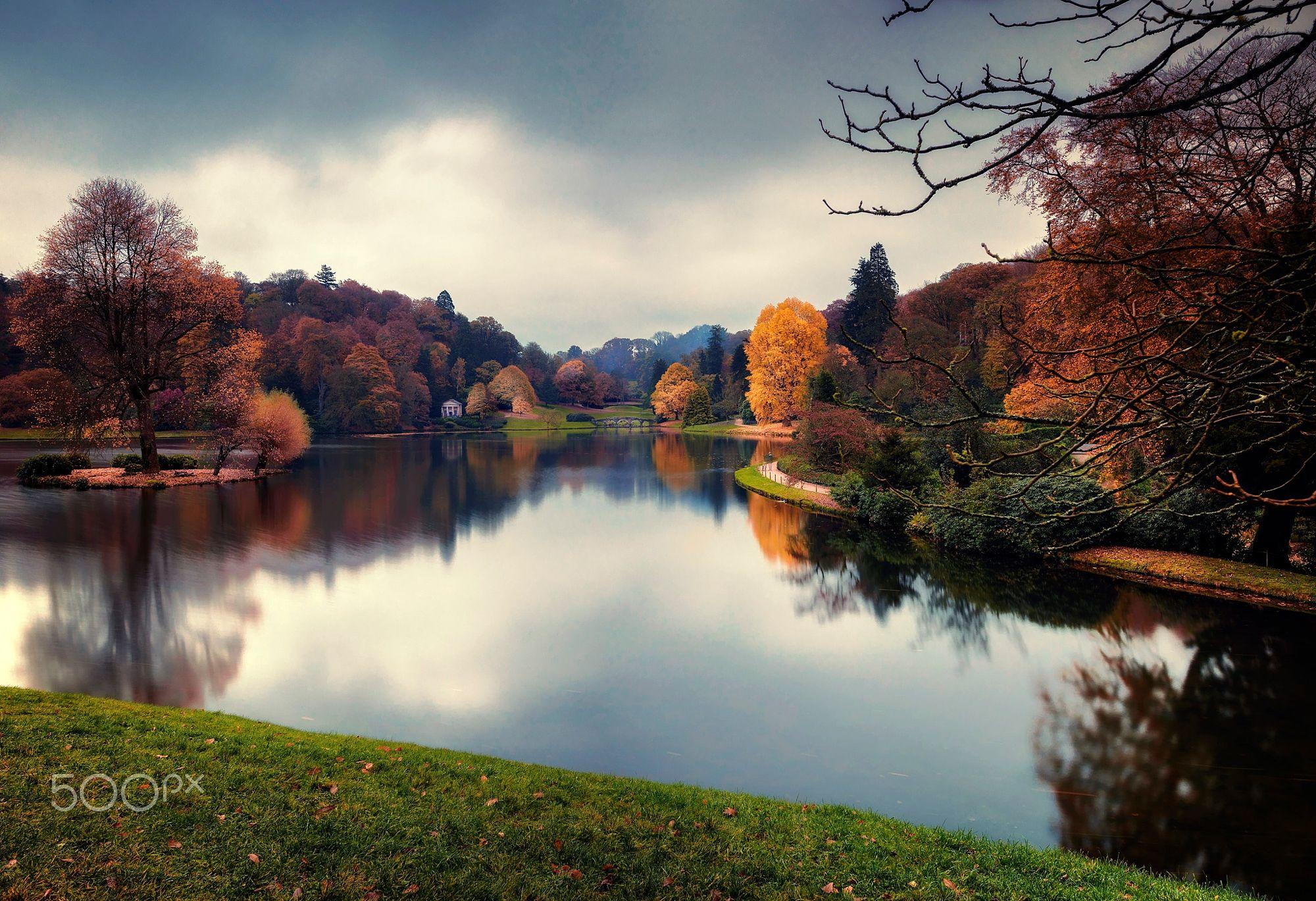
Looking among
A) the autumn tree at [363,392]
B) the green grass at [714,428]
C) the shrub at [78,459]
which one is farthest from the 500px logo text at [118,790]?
the green grass at [714,428]

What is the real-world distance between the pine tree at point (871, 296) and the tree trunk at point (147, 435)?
37.1m

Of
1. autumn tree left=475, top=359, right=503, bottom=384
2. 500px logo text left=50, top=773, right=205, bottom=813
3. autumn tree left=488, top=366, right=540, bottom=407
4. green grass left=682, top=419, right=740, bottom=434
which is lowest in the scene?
500px logo text left=50, top=773, right=205, bottom=813

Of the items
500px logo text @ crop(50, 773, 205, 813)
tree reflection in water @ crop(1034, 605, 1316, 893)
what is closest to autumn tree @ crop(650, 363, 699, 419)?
tree reflection in water @ crop(1034, 605, 1316, 893)

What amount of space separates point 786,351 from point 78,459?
125 ft

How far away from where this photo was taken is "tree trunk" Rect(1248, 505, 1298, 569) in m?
11.5

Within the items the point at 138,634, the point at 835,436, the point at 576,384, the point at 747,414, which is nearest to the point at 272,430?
the point at 138,634

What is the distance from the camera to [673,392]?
68.3 m

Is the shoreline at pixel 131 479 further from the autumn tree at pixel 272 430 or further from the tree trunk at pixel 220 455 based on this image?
the autumn tree at pixel 272 430

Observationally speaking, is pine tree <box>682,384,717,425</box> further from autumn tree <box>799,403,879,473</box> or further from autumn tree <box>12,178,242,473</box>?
autumn tree <box>12,178,242,473</box>

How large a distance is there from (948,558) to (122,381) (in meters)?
26.0

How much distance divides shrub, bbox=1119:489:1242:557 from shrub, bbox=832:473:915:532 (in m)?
4.82

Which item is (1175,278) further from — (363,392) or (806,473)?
(363,392)

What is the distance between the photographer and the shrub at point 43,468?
2025 cm

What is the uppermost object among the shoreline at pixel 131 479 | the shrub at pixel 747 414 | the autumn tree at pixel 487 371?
the autumn tree at pixel 487 371
